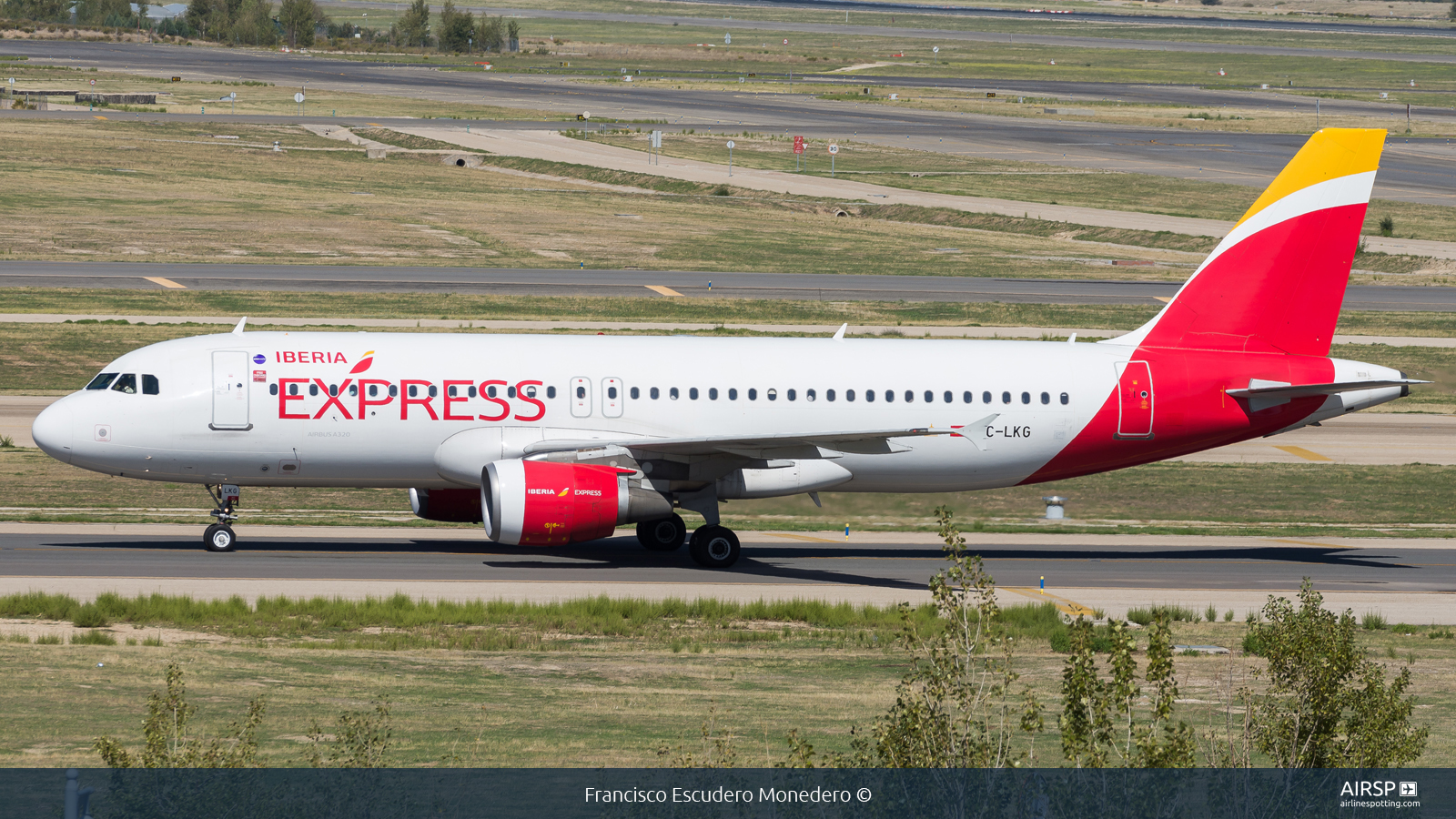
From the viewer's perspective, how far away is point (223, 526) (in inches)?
1401

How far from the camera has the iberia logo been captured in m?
35.1

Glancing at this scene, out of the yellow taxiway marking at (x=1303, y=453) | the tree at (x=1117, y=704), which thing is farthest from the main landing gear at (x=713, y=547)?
the yellow taxiway marking at (x=1303, y=453)

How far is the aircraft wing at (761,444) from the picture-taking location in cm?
3412

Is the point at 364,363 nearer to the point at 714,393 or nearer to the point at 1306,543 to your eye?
the point at 714,393

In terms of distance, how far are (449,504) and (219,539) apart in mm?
4904

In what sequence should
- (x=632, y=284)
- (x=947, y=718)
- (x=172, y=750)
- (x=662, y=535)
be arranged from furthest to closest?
(x=632, y=284), (x=662, y=535), (x=947, y=718), (x=172, y=750)

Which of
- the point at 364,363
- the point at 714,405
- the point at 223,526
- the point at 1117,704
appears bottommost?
the point at 223,526

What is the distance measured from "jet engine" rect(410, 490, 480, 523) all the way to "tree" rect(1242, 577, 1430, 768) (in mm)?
23274

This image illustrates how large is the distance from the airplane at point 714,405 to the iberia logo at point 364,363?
0.07 m

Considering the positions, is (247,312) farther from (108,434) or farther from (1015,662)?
(1015,662)

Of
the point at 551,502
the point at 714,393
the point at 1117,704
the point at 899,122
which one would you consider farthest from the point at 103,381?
the point at 899,122

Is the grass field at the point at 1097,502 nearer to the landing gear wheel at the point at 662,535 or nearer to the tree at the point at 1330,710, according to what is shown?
the landing gear wheel at the point at 662,535

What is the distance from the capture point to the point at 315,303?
69.2 metres

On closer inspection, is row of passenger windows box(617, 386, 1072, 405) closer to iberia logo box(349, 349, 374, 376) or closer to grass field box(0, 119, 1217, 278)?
iberia logo box(349, 349, 374, 376)
